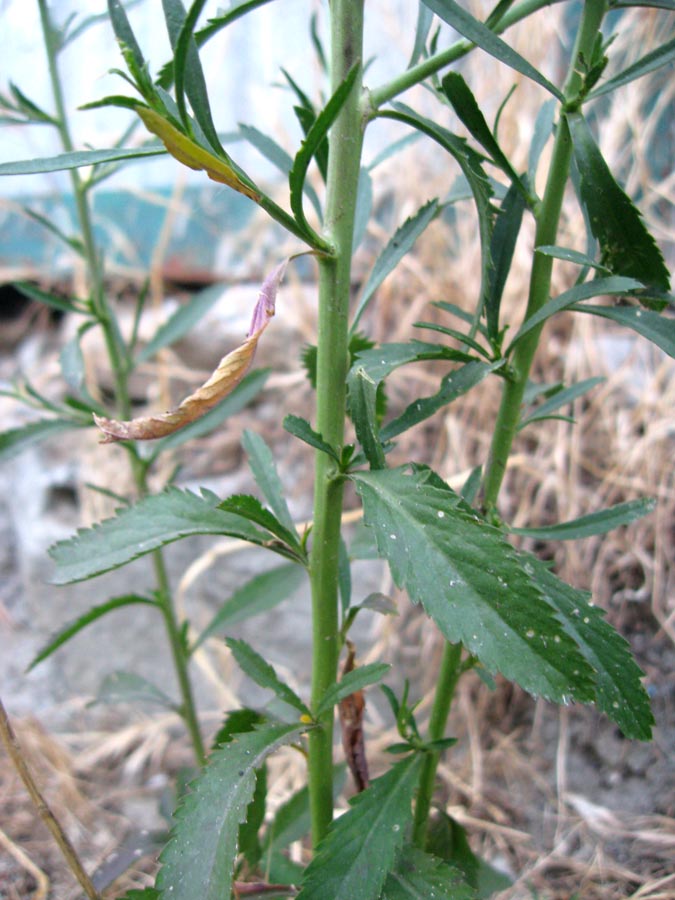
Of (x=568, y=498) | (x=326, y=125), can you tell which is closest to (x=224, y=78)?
(x=568, y=498)

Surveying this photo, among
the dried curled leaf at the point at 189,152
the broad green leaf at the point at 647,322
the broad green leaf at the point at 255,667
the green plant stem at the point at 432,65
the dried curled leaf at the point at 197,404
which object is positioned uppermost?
the green plant stem at the point at 432,65

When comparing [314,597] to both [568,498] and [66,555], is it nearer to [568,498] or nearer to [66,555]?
[66,555]

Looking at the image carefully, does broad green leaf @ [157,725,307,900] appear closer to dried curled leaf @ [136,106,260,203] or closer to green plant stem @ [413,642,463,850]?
green plant stem @ [413,642,463,850]

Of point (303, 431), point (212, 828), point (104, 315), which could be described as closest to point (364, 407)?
point (303, 431)

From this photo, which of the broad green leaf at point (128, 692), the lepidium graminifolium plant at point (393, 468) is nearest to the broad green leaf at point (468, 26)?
the lepidium graminifolium plant at point (393, 468)

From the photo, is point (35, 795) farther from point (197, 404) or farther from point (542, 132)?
point (542, 132)

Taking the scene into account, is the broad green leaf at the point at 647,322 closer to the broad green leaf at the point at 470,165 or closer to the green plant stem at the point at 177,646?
the broad green leaf at the point at 470,165
